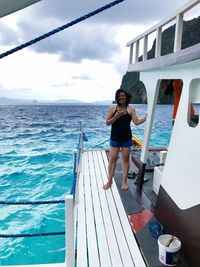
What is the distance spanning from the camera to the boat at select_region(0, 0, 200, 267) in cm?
355

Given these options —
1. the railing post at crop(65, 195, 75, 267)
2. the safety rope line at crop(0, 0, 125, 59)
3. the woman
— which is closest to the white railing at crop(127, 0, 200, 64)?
the woman

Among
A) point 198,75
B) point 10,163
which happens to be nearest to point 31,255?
point 198,75

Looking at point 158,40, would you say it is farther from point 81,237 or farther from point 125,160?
point 81,237

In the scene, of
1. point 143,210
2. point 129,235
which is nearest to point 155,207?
point 143,210

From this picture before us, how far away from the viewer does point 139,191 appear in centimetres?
586

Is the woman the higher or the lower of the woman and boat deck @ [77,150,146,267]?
the higher

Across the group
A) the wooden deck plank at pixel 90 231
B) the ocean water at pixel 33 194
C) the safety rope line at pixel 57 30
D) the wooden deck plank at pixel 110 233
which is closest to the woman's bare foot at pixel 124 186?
the wooden deck plank at pixel 110 233

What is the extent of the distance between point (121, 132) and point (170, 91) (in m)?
1.79

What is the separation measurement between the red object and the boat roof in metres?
3.91

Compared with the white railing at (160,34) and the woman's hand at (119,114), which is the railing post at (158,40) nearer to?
the white railing at (160,34)

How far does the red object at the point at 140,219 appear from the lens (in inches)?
175

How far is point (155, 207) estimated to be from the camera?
4902 millimetres

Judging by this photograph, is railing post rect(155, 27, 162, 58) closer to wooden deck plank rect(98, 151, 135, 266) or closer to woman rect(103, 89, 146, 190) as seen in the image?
woman rect(103, 89, 146, 190)

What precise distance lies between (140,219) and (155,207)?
39 centimetres
